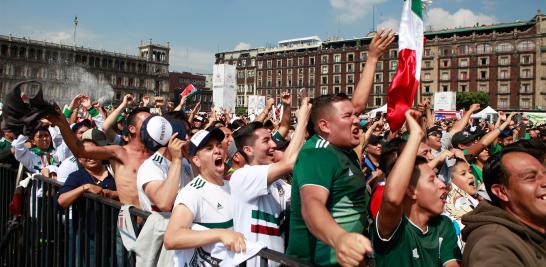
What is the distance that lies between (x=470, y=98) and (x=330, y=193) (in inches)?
3208

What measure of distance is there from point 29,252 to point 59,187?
133 centimetres

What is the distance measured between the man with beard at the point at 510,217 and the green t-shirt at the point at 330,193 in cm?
61

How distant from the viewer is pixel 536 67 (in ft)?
245

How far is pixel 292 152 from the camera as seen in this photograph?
10.6 ft

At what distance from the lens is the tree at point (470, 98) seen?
76688 mm

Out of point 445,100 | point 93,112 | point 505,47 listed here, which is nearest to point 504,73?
point 505,47

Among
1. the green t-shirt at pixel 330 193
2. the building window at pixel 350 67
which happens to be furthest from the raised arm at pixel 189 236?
the building window at pixel 350 67

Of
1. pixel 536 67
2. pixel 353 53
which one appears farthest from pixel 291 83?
pixel 536 67

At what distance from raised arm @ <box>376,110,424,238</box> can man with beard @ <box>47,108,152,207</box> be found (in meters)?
2.49

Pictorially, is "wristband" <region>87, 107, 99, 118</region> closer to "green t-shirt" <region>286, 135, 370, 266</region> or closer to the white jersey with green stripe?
the white jersey with green stripe

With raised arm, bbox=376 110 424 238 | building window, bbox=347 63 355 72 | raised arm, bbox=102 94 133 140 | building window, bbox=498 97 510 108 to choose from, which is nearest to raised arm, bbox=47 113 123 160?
raised arm, bbox=102 94 133 140

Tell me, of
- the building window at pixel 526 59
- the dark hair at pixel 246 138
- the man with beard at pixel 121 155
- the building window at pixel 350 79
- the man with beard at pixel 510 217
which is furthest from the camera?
the building window at pixel 350 79

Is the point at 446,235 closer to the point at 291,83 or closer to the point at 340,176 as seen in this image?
the point at 340,176

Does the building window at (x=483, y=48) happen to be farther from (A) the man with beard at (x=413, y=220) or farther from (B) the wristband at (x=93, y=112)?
(A) the man with beard at (x=413, y=220)
